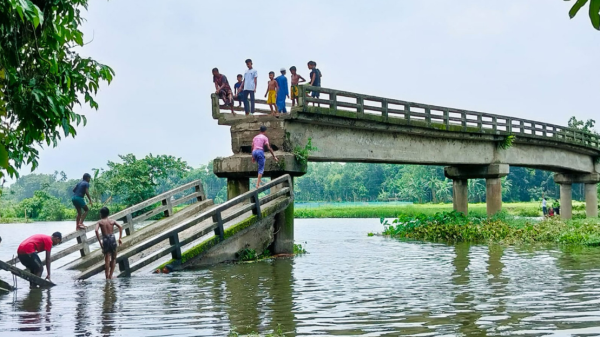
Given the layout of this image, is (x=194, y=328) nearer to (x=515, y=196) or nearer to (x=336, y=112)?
(x=336, y=112)

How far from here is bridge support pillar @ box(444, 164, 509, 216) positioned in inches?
1243

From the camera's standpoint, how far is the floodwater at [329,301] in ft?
29.9

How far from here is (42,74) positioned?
31.3 feet

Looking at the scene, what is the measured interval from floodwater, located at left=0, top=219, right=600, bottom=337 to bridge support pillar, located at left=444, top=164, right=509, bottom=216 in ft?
43.6

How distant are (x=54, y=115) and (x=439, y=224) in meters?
22.9

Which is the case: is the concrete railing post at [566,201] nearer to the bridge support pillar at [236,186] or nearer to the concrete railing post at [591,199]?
the concrete railing post at [591,199]

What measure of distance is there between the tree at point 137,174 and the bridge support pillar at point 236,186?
42386mm

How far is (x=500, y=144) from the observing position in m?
31.8

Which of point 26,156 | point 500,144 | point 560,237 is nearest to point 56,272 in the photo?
point 26,156

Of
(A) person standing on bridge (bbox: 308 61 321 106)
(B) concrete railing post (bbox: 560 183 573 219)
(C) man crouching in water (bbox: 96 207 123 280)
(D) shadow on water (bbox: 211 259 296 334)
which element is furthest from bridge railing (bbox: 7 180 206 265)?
(B) concrete railing post (bbox: 560 183 573 219)

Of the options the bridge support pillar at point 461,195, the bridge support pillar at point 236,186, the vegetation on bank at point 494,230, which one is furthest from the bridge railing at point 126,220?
the bridge support pillar at point 461,195

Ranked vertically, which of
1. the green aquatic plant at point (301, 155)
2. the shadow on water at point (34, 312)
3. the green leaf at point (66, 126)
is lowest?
the shadow on water at point (34, 312)

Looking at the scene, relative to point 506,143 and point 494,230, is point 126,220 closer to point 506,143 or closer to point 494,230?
point 494,230

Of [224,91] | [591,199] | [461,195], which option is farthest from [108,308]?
[591,199]
